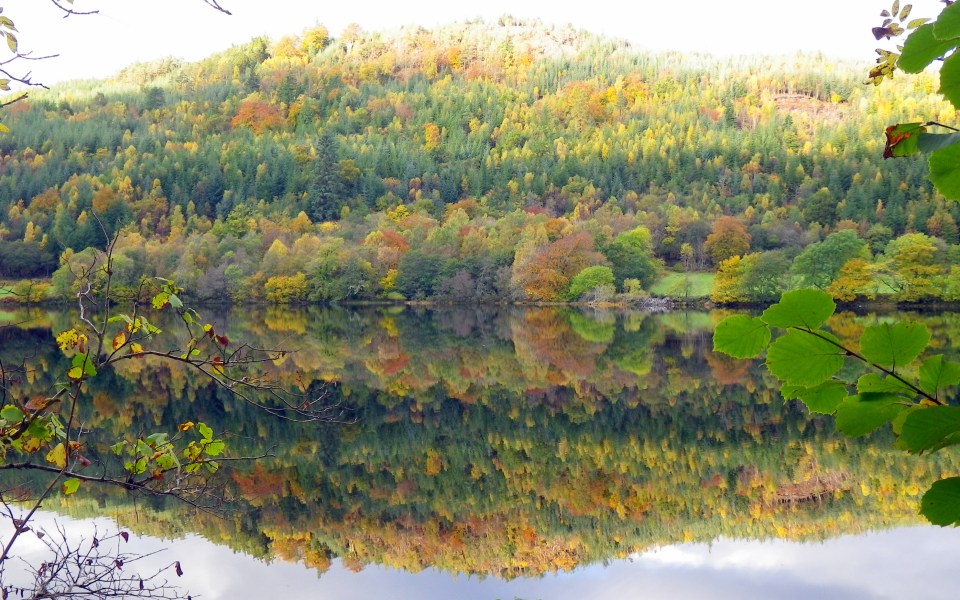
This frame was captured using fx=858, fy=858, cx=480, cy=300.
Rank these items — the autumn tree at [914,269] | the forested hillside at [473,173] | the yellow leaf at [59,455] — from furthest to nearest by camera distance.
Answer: the forested hillside at [473,173], the autumn tree at [914,269], the yellow leaf at [59,455]

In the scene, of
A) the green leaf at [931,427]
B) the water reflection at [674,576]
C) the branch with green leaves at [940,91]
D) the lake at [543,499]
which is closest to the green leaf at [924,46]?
the branch with green leaves at [940,91]

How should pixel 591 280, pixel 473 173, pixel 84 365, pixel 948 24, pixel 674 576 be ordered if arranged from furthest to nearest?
pixel 473 173 < pixel 591 280 < pixel 674 576 < pixel 84 365 < pixel 948 24

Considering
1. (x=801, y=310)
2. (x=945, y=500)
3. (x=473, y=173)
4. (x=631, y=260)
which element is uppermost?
(x=473, y=173)

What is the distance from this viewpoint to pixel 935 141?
1.05 meters

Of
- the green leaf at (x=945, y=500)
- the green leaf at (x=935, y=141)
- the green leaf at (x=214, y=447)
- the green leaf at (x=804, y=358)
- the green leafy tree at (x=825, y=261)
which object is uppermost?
the green leaf at (x=935, y=141)

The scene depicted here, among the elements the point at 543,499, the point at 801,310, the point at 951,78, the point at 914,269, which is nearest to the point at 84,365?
the point at 801,310

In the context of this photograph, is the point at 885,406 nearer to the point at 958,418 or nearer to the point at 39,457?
the point at 958,418

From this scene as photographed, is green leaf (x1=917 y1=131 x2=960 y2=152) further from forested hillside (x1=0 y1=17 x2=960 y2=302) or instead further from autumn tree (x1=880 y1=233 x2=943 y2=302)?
autumn tree (x1=880 y1=233 x2=943 y2=302)

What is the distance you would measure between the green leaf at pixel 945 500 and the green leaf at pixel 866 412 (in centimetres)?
15

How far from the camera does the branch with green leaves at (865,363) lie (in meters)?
1.08

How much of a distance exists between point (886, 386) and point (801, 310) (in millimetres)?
196

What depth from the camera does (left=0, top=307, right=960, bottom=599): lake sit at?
937 cm

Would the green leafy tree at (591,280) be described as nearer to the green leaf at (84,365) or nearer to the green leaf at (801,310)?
the green leaf at (84,365)

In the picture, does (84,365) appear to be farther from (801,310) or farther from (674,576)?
(674,576)
